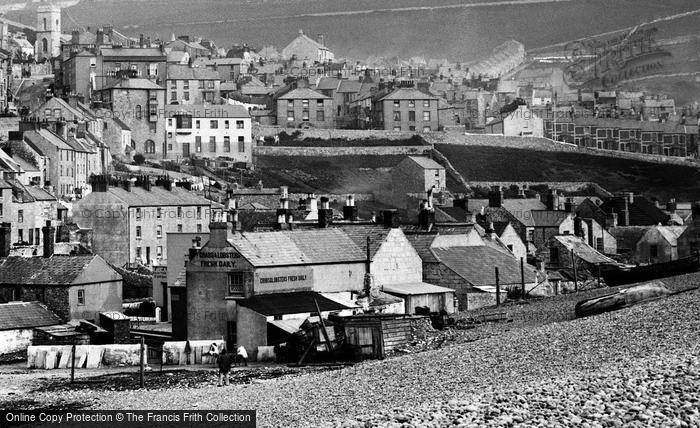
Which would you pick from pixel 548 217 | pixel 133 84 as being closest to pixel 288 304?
pixel 548 217

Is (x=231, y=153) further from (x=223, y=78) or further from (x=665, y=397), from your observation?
(x=665, y=397)

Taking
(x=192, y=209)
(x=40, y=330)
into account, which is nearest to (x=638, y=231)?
(x=192, y=209)

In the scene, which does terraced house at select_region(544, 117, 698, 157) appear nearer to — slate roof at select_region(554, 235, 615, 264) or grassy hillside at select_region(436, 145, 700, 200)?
grassy hillside at select_region(436, 145, 700, 200)

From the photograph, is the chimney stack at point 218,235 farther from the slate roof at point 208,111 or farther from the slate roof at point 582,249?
the slate roof at point 208,111

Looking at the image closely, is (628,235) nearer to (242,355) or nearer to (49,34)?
(242,355)

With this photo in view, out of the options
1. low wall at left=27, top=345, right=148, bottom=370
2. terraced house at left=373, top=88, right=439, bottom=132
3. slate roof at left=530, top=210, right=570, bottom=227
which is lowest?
low wall at left=27, top=345, right=148, bottom=370

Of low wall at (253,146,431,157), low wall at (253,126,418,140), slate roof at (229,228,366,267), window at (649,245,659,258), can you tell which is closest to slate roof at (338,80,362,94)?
low wall at (253,126,418,140)

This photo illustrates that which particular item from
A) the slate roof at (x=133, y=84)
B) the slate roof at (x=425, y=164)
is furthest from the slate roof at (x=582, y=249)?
the slate roof at (x=133, y=84)
